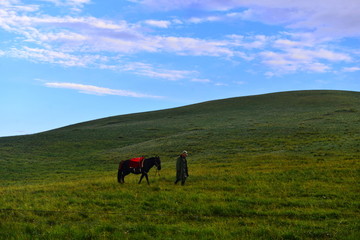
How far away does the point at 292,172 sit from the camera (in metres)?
22.1

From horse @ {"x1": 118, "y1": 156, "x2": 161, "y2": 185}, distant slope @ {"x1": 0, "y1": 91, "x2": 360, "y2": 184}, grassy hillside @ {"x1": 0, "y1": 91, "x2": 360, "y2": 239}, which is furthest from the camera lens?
distant slope @ {"x1": 0, "y1": 91, "x2": 360, "y2": 184}

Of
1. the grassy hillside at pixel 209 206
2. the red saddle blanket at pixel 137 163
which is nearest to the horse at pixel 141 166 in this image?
the red saddle blanket at pixel 137 163

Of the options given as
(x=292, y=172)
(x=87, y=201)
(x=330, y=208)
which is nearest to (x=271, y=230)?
(x=330, y=208)

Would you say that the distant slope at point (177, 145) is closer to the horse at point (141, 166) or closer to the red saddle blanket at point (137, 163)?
the horse at point (141, 166)

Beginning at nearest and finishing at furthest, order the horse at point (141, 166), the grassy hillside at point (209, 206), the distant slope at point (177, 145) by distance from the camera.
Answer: the grassy hillside at point (209, 206)
the horse at point (141, 166)
the distant slope at point (177, 145)

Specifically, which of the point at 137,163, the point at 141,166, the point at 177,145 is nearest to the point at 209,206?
the point at 141,166

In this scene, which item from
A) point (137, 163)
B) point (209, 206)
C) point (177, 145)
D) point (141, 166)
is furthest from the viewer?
point (177, 145)

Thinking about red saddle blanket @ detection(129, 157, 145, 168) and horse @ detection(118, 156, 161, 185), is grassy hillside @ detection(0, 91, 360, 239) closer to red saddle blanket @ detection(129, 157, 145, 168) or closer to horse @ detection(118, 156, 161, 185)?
horse @ detection(118, 156, 161, 185)

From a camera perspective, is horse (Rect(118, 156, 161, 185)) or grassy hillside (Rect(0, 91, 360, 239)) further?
horse (Rect(118, 156, 161, 185))

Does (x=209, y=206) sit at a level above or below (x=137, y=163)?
below

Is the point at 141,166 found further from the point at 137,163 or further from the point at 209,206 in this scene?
the point at 209,206

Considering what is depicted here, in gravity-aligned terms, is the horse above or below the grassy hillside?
above

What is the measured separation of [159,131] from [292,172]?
5188 centimetres

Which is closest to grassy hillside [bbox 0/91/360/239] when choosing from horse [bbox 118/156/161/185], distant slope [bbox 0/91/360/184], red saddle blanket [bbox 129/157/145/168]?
distant slope [bbox 0/91/360/184]
